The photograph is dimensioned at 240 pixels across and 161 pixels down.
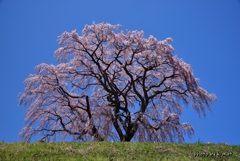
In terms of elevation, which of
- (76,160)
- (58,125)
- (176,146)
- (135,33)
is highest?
(135,33)

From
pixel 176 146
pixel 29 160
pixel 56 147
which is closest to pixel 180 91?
pixel 176 146

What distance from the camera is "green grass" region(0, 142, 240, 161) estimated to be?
6904 mm

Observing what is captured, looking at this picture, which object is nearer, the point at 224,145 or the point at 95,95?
the point at 224,145

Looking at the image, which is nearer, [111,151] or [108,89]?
[111,151]

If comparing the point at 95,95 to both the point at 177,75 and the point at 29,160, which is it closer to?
the point at 177,75

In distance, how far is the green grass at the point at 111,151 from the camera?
6.90m

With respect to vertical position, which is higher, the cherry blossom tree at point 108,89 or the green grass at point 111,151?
the cherry blossom tree at point 108,89

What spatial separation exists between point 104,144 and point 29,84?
894 cm

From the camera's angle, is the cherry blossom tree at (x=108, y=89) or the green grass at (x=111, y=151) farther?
the cherry blossom tree at (x=108, y=89)

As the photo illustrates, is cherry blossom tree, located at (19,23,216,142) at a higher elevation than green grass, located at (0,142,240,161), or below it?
higher

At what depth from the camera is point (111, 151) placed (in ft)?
24.2

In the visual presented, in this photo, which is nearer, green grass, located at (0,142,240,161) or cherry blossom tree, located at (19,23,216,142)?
green grass, located at (0,142,240,161)

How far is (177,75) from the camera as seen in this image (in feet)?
51.2

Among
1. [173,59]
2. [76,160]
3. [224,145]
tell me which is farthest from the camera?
[173,59]
